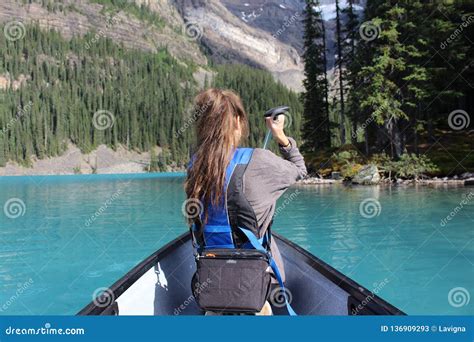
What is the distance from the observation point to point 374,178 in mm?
33156

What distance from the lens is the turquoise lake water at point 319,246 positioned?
855 centimetres

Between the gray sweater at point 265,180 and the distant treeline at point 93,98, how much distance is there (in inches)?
4682

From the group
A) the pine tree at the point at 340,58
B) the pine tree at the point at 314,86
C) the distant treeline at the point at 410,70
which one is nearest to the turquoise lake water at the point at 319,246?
the distant treeline at the point at 410,70

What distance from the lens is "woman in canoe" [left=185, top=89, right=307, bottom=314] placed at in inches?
122

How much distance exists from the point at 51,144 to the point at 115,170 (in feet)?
67.6

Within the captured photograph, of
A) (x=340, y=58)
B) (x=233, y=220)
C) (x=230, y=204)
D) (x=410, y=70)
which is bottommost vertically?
(x=233, y=220)

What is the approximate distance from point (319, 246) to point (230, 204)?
10.2 m

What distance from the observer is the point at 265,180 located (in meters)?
3.18

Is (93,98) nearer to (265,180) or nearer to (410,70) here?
(410,70)

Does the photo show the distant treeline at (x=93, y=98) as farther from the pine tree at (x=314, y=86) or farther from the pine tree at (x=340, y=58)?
the pine tree at (x=340, y=58)

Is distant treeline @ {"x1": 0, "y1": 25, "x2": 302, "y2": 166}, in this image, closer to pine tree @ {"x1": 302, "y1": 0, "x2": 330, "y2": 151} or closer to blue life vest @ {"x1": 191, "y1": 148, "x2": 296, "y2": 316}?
pine tree @ {"x1": 302, "y1": 0, "x2": 330, "y2": 151}

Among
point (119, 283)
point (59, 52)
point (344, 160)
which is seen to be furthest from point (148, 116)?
point (119, 283)

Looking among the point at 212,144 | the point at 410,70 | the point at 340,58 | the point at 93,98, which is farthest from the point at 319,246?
the point at 93,98
